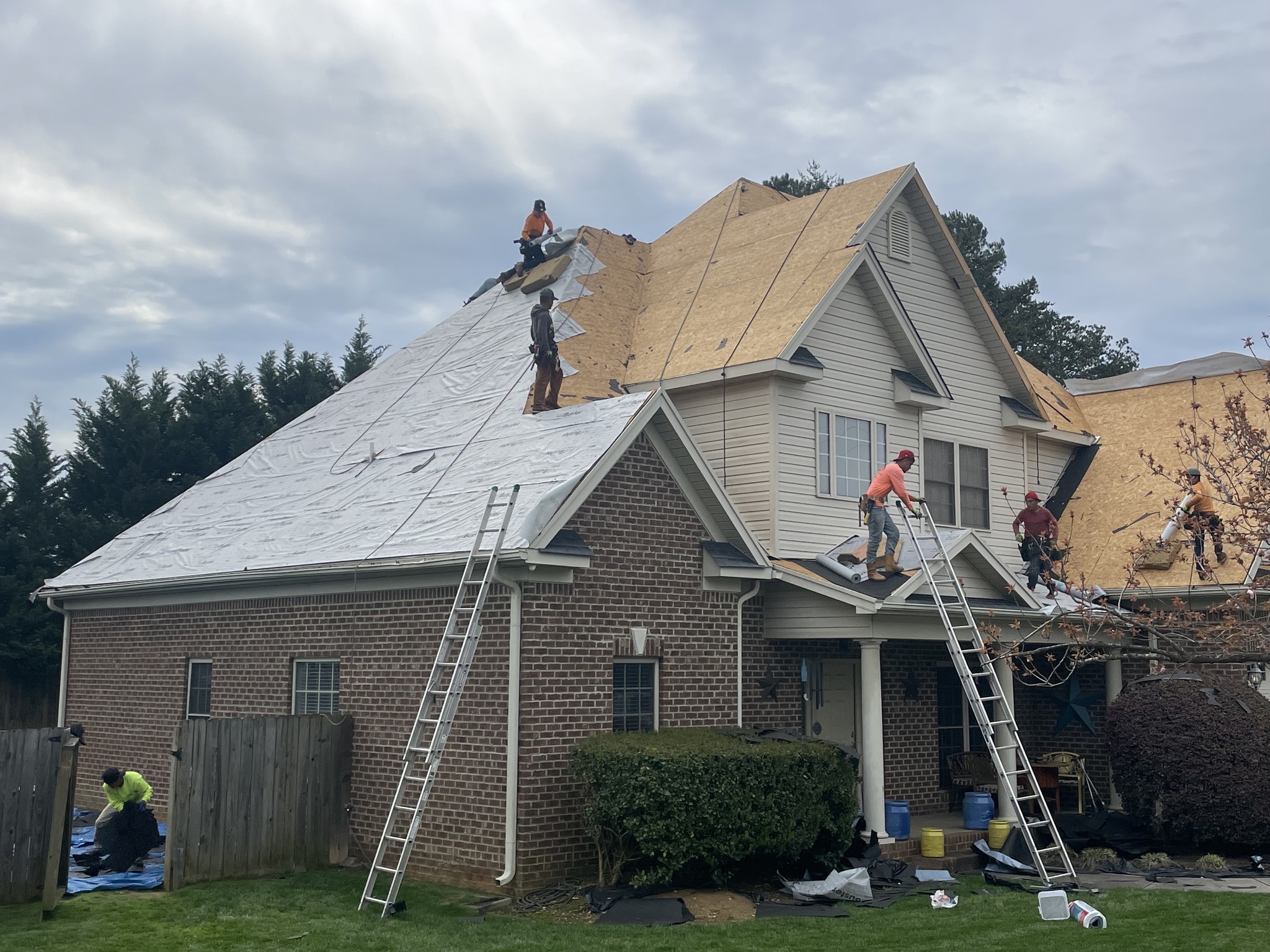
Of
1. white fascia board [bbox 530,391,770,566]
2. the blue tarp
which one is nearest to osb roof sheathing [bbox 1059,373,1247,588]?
white fascia board [bbox 530,391,770,566]

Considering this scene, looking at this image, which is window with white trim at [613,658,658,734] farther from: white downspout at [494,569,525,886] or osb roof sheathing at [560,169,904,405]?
osb roof sheathing at [560,169,904,405]

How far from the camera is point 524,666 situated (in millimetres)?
13672

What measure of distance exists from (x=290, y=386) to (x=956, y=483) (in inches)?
848

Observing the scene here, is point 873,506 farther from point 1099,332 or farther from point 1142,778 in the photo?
point 1099,332

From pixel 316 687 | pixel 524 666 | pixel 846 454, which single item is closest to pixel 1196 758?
pixel 846 454

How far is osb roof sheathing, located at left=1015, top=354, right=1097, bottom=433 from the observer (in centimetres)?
2303

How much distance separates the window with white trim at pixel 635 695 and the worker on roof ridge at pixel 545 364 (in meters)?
4.13

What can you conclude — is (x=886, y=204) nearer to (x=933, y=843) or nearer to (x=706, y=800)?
(x=933, y=843)

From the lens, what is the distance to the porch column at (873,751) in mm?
15789

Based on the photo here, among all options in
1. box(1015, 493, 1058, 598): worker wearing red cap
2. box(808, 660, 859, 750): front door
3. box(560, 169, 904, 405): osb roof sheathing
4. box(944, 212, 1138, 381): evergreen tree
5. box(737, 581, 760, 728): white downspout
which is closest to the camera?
box(737, 581, 760, 728): white downspout

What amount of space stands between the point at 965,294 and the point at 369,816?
1335 cm

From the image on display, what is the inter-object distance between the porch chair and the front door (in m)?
3.70

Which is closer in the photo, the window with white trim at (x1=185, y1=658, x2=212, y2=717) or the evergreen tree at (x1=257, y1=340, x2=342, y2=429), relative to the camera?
the window with white trim at (x1=185, y1=658, x2=212, y2=717)

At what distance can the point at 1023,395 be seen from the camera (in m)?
22.7
